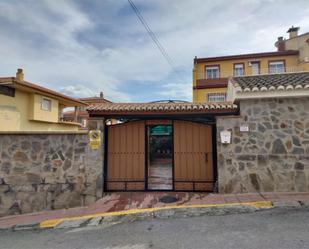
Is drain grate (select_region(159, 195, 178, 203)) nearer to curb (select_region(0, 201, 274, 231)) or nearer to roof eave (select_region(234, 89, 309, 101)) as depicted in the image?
curb (select_region(0, 201, 274, 231))

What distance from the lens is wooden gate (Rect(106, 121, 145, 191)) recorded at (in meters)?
7.77

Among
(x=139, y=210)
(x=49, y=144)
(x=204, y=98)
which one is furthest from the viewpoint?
(x=204, y=98)

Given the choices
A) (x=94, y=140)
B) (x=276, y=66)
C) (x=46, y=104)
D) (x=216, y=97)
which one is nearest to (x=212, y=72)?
(x=216, y=97)

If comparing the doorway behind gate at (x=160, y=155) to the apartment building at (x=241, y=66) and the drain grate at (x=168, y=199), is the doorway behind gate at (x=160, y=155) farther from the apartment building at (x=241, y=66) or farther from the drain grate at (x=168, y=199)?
the apartment building at (x=241, y=66)

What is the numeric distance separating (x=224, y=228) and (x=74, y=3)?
846 centimetres

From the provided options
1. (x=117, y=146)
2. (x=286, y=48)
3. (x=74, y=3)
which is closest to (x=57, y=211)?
(x=117, y=146)

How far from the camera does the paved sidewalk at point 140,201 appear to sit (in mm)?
6363

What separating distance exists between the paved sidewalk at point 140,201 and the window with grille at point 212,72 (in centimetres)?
2110

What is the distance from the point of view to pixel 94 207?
267 inches

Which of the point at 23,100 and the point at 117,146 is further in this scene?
the point at 23,100

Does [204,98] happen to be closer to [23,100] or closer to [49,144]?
[23,100]

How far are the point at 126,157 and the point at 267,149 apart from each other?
4.77 meters

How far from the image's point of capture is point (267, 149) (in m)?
7.04

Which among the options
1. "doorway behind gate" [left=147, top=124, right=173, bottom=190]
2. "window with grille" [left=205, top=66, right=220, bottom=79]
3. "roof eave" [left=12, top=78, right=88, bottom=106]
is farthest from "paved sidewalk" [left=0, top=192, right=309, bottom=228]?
"window with grille" [left=205, top=66, right=220, bottom=79]
